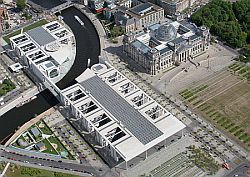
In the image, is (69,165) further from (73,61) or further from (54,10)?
(54,10)

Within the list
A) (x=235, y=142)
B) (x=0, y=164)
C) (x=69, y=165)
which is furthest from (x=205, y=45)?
(x=0, y=164)

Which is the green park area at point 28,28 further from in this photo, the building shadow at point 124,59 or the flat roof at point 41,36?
the building shadow at point 124,59

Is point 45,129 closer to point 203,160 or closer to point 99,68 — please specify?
point 99,68

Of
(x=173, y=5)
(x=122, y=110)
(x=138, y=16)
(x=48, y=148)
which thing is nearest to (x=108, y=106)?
(x=122, y=110)

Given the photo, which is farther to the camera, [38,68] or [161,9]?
[161,9]

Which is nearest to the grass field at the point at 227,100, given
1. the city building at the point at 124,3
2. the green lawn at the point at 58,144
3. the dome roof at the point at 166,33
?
the dome roof at the point at 166,33

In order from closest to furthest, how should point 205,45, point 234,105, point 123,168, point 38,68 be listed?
1. point 123,168
2. point 234,105
3. point 38,68
4. point 205,45

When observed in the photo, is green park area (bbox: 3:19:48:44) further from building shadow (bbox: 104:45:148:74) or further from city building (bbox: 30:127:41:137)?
city building (bbox: 30:127:41:137)
